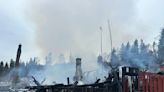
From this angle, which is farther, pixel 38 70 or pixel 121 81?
pixel 38 70

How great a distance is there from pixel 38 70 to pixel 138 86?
34.6 metres

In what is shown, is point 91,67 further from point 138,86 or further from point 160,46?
point 138,86

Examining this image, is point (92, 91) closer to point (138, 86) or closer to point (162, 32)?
point (138, 86)

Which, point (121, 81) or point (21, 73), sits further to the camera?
point (21, 73)

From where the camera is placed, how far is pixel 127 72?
60.5ft

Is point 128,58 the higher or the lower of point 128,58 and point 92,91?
the higher

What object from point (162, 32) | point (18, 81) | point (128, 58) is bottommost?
point (18, 81)

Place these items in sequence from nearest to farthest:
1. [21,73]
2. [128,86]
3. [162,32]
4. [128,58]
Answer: [128,86] → [128,58] → [21,73] → [162,32]

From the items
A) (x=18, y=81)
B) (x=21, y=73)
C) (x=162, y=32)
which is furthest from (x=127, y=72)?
(x=162, y=32)

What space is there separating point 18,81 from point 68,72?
11240 mm

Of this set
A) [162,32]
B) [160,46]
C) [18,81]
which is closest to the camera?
[18,81]

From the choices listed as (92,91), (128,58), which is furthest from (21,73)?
(92,91)

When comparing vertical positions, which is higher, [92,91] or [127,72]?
[127,72]

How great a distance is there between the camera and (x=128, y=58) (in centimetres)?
3541
